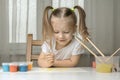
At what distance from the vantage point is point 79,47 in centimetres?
132

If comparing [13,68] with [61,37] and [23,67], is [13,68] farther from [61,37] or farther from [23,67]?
[61,37]

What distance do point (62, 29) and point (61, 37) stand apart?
0.04 meters

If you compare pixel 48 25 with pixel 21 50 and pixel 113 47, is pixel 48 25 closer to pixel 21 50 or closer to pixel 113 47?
pixel 21 50

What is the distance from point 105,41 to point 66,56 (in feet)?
1.68

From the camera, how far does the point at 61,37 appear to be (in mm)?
1227

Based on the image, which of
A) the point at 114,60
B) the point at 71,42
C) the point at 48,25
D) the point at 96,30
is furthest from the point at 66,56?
the point at 96,30

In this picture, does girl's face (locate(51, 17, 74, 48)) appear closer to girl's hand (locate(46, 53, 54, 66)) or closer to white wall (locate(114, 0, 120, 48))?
girl's hand (locate(46, 53, 54, 66))

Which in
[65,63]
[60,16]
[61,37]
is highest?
[60,16]

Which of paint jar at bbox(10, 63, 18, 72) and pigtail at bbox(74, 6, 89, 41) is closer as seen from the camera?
paint jar at bbox(10, 63, 18, 72)

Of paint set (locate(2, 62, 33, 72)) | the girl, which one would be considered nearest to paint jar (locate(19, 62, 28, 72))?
paint set (locate(2, 62, 33, 72))

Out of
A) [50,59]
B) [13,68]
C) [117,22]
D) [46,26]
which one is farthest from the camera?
[117,22]

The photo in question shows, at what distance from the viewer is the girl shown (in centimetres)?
121

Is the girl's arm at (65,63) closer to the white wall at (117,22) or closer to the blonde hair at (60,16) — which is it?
the blonde hair at (60,16)

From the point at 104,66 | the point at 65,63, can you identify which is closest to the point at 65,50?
the point at 65,63
